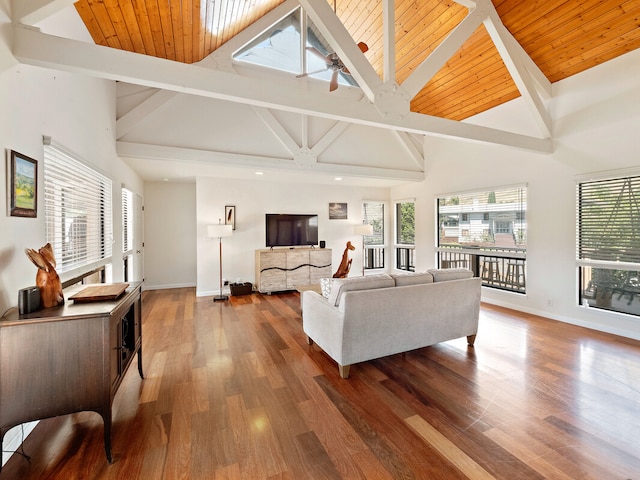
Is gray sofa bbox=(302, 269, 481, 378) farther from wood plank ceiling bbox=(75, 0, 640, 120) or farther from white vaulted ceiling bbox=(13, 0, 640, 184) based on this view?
wood plank ceiling bbox=(75, 0, 640, 120)

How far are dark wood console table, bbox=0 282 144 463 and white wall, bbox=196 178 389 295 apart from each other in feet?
14.0

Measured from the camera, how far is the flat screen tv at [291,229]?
6.35 m

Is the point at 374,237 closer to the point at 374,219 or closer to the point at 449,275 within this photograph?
the point at 374,219

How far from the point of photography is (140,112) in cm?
424

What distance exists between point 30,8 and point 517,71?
5007 mm

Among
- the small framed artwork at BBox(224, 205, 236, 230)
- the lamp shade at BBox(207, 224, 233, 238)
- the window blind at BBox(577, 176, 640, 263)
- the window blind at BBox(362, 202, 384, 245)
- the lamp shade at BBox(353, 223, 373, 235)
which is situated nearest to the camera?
the window blind at BBox(577, 176, 640, 263)

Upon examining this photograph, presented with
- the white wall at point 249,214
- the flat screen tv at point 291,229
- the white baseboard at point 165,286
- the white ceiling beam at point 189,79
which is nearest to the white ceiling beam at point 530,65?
the white ceiling beam at point 189,79

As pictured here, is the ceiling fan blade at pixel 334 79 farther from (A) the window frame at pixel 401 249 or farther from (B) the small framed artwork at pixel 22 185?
(A) the window frame at pixel 401 249

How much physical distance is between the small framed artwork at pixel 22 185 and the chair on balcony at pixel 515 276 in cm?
618

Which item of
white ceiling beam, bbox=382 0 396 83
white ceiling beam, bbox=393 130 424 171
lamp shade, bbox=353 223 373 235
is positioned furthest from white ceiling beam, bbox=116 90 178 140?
white ceiling beam, bbox=393 130 424 171

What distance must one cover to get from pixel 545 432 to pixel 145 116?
5.71m

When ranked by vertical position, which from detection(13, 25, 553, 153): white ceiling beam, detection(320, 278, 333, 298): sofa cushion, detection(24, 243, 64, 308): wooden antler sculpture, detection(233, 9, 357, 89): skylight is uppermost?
detection(233, 9, 357, 89): skylight

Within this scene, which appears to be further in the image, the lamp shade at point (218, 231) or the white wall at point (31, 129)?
the lamp shade at point (218, 231)

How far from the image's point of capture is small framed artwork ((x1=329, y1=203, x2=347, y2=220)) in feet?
23.2
